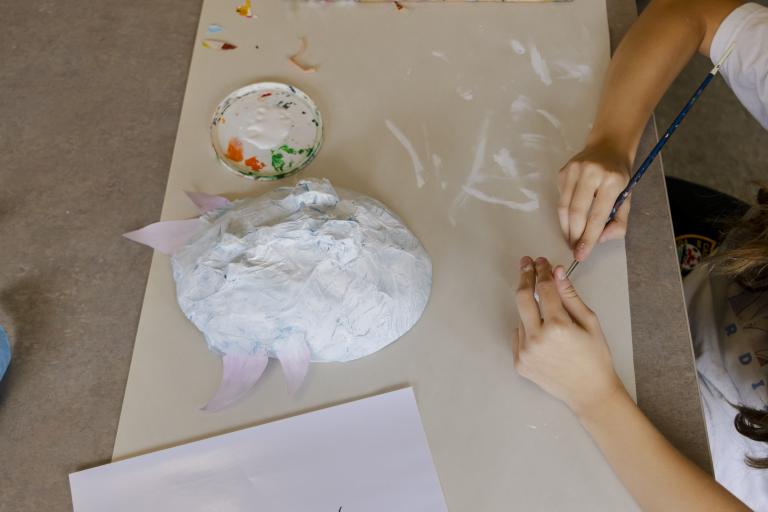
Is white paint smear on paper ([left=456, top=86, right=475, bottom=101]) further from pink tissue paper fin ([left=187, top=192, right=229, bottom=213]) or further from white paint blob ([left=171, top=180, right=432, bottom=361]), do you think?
pink tissue paper fin ([left=187, top=192, right=229, bottom=213])

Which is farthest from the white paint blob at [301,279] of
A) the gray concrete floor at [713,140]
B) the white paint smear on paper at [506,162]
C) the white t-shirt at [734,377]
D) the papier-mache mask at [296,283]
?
the gray concrete floor at [713,140]

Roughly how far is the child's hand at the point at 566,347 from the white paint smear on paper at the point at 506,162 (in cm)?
22

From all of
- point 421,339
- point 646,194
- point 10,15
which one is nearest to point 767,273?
point 646,194

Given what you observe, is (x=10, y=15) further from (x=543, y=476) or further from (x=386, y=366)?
(x=543, y=476)

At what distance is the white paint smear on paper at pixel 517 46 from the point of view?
948 millimetres

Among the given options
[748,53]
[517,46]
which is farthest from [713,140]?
[517,46]

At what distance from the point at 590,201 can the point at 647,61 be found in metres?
0.27

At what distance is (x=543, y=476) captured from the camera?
Answer: 68 cm

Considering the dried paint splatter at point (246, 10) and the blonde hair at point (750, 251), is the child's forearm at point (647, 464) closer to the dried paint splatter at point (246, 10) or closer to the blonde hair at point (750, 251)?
the blonde hair at point (750, 251)

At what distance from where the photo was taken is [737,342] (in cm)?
83

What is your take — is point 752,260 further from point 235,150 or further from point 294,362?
point 235,150

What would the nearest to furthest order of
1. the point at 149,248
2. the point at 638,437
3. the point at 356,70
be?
1. the point at 638,437
2. the point at 149,248
3. the point at 356,70

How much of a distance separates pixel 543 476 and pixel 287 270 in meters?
0.38

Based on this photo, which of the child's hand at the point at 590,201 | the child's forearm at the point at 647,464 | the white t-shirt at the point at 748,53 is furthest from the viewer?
the white t-shirt at the point at 748,53
